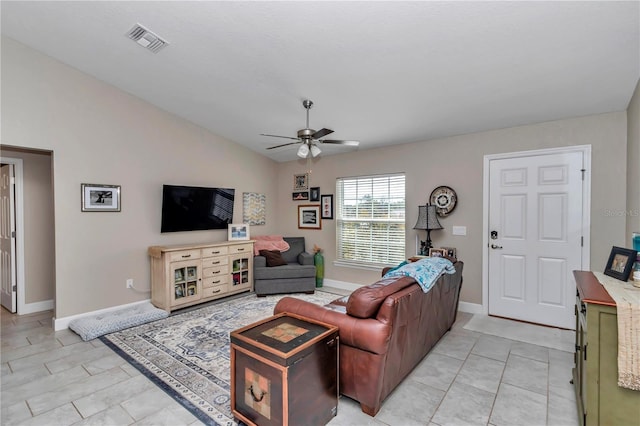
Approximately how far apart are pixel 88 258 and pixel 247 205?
8.30 feet

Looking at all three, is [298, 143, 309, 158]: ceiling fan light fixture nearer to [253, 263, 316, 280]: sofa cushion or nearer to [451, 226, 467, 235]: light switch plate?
[253, 263, 316, 280]: sofa cushion

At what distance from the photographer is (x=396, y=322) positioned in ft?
6.64

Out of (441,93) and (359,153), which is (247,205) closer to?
(359,153)

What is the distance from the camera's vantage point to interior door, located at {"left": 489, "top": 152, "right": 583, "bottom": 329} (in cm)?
353

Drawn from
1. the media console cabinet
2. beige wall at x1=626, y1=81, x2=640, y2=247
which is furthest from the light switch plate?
the media console cabinet

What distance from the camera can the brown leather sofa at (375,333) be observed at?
6.41 feet

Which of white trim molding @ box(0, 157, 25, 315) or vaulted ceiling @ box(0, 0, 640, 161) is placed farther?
white trim molding @ box(0, 157, 25, 315)

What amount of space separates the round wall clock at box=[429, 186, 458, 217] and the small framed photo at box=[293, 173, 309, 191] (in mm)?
2378

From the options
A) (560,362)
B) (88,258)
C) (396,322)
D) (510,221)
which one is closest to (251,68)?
(396,322)

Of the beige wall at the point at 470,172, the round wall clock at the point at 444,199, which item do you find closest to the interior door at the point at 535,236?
the beige wall at the point at 470,172

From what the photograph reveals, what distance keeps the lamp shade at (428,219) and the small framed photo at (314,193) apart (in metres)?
2.06

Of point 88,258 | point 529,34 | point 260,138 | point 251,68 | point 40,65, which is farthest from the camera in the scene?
point 260,138

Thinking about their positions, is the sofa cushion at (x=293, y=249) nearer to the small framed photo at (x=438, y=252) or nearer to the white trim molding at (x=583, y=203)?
the small framed photo at (x=438, y=252)

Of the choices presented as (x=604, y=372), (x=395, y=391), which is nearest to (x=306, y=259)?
(x=395, y=391)
